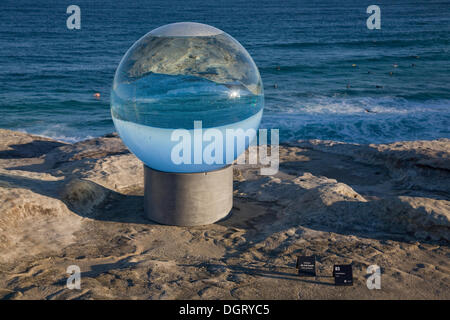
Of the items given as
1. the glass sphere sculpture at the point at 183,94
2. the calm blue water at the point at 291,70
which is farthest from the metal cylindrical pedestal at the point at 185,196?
the calm blue water at the point at 291,70

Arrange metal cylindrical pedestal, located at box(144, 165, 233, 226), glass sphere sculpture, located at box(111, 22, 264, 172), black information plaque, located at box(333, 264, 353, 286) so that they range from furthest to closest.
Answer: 1. metal cylindrical pedestal, located at box(144, 165, 233, 226)
2. glass sphere sculpture, located at box(111, 22, 264, 172)
3. black information plaque, located at box(333, 264, 353, 286)

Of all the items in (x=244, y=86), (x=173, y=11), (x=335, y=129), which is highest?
(x=173, y=11)

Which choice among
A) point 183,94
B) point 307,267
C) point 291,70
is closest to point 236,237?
point 307,267

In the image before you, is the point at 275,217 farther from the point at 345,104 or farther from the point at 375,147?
the point at 345,104

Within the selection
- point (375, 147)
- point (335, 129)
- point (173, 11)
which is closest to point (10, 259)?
point (375, 147)

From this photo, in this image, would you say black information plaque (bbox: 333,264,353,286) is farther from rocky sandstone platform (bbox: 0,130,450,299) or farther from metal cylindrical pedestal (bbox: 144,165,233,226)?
metal cylindrical pedestal (bbox: 144,165,233,226)

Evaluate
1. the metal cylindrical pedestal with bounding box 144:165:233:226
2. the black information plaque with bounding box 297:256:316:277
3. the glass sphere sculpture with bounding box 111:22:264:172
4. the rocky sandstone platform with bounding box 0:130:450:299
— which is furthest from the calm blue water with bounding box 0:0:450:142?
the black information plaque with bounding box 297:256:316:277

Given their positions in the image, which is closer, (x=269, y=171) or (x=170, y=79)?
(x=170, y=79)
